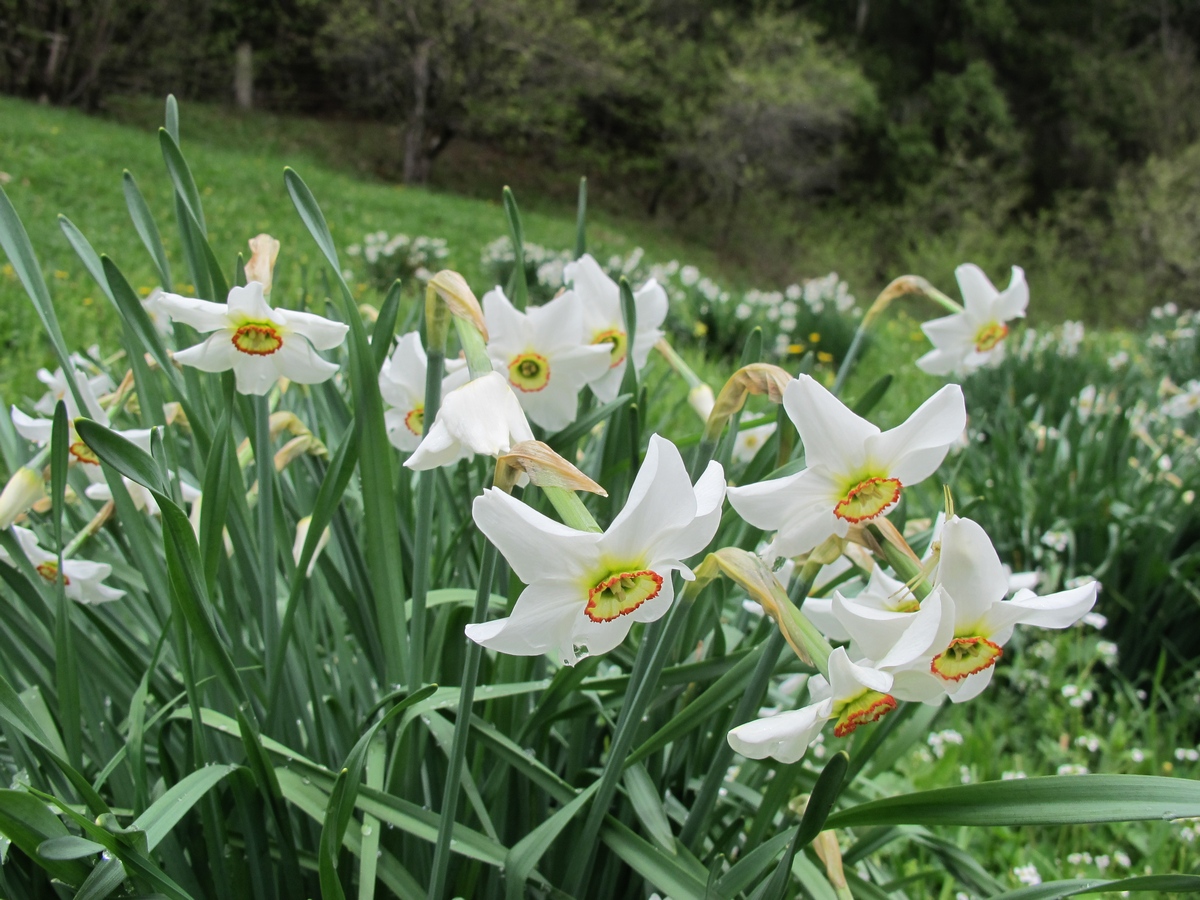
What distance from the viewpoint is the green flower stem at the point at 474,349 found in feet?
1.83

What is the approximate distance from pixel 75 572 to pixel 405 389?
0.34 meters

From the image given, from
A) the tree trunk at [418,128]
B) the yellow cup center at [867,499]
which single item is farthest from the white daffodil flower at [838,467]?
the tree trunk at [418,128]

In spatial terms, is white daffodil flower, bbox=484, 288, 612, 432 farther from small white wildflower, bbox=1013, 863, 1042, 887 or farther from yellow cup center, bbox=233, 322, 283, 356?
small white wildflower, bbox=1013, 863, 1042, 887

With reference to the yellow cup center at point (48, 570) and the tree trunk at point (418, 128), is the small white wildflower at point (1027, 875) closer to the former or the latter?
the yellow cup center at point (48, 570)

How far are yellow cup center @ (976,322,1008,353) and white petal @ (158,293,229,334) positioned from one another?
862 mm

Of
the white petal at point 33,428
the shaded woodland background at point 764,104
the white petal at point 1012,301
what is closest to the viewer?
the white petal at point 33,428

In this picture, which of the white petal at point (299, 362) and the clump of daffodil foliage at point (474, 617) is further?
the white petal at point (299, 362)

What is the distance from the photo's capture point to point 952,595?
19.4 inches

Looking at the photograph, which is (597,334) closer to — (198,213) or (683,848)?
(198,213)

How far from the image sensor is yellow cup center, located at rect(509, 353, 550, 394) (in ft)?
2.68

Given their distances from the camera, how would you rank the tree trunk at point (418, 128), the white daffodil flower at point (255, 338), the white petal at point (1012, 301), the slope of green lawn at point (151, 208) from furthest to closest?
the tree trunk at point (418, 128) → the slope of green lawn at point (151, 208) → the white petal at point (1012, 301) → the white daffodil flower at point (255, 338)

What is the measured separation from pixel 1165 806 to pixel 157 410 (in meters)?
0.86

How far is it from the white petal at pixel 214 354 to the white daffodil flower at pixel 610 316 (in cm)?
37

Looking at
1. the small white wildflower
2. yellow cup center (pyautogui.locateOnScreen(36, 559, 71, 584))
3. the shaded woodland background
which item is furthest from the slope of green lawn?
the small white wildflower
